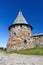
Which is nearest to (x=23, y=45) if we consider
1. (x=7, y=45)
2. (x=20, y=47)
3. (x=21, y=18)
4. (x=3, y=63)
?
(x=20, y=47)

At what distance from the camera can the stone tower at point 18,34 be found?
31.1 m

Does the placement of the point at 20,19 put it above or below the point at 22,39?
above

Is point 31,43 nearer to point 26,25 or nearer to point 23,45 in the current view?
point 23,45

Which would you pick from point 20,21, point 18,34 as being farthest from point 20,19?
point 18,34

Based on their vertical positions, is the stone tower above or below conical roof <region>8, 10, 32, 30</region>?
below

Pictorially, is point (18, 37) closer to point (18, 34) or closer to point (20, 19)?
point (18, 34)

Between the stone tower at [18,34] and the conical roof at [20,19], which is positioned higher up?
the conical roof at [20,19]

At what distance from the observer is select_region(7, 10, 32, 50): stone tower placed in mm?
31078

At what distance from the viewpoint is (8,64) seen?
998 cm

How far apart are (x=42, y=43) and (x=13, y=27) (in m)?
7.25

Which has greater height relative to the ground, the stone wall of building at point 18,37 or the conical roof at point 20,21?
the conical roof at point 20,21

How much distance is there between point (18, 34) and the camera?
31.9 metres

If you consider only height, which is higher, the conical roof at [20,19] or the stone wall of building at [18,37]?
the conical roof at [20,19]

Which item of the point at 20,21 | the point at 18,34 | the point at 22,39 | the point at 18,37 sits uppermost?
the point at 20,21
